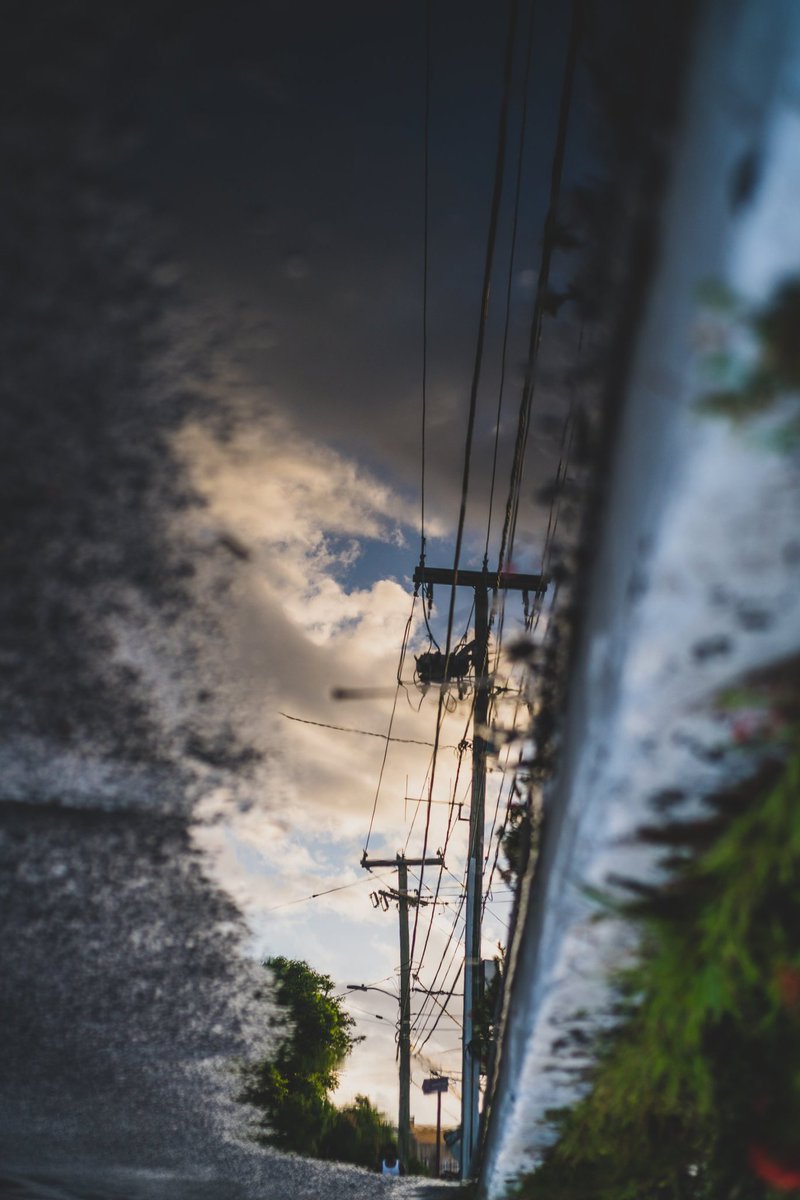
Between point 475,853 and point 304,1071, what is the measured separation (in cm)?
702

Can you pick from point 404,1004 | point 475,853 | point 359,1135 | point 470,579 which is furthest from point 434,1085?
point 470,579

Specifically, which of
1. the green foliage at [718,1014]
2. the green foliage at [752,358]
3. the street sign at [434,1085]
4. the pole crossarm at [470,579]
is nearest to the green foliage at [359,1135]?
the street sign at [434,1085]

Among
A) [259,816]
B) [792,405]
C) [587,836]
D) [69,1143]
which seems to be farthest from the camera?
[69,1143]

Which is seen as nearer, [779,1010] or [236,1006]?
[779,1010]

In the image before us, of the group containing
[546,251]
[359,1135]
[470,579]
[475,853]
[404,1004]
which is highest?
[470,579]

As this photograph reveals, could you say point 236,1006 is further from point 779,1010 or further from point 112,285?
point 112,285

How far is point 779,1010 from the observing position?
4.78 feet

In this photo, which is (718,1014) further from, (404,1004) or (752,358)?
(404,1004)

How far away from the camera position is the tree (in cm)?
580

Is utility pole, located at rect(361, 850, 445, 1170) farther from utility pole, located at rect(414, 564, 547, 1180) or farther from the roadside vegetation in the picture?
utility pole, located at rect(414, 564, 547, 1180)

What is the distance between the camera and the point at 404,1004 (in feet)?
34.2

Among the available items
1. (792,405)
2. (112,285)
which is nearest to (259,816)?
(112,285)

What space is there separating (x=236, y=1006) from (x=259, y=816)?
230 centimetres

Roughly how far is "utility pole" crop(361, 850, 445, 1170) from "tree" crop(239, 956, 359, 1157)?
136 centimetres
